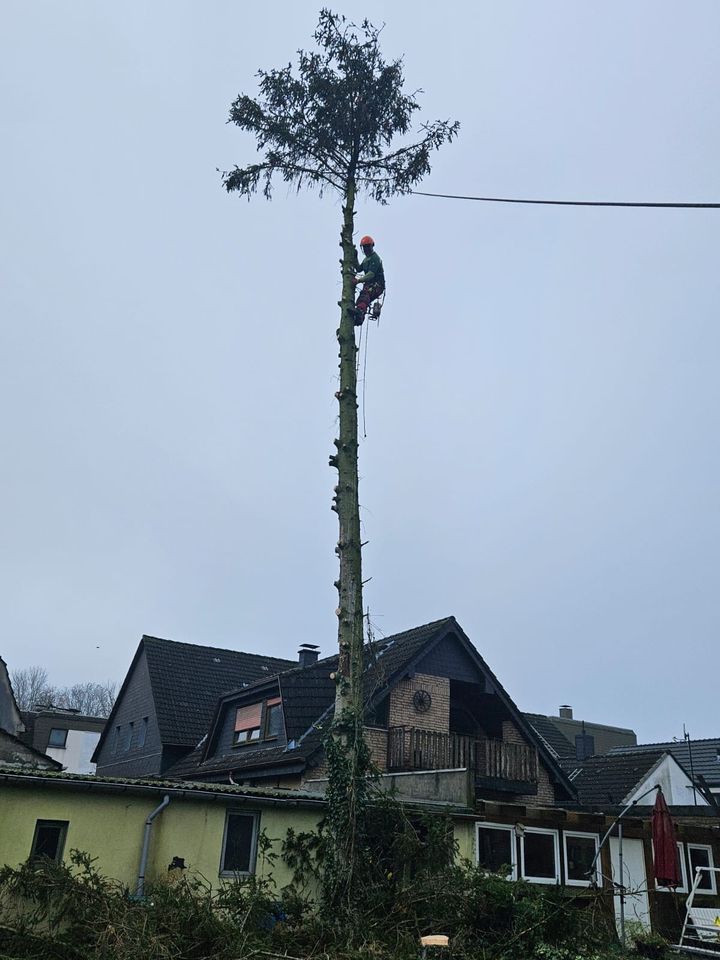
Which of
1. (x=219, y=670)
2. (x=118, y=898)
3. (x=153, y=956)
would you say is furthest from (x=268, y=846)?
(x=219, y=670)

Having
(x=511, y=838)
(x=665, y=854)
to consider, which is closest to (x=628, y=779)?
(x=511, y=838)

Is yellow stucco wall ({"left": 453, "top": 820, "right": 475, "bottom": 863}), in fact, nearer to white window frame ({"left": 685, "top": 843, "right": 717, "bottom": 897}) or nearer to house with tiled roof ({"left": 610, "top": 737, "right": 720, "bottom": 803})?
white window frame ({"left": 685, "top": 843, "right": 717, "bottom": 897})

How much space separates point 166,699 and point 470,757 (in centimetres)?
1168

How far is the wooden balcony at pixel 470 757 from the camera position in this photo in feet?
68.2

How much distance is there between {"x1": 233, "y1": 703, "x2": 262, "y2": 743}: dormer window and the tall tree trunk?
11.7m

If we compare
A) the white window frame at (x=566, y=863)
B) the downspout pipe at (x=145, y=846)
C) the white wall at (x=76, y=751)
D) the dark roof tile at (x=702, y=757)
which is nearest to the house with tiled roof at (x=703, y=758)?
the dark roof tile at (x=702, y=757)

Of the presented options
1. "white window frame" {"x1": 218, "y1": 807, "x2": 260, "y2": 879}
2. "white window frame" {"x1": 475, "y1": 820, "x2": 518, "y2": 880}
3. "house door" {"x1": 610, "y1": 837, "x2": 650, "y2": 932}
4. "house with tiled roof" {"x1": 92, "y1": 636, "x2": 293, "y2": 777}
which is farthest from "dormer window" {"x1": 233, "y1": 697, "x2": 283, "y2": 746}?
"house door" {"x1": 610, "y1": 837, "x2": 650, "y2": 932}

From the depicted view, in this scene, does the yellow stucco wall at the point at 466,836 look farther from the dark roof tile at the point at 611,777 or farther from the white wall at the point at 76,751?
the white wall at the point at 76,751

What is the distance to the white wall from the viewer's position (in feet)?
174

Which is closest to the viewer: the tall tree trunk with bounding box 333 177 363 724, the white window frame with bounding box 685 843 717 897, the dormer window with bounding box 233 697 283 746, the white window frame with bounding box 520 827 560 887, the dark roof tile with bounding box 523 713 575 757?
the tall tree trunk with bounding box 333 177 363 724

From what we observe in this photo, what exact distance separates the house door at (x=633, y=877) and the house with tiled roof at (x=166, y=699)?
14.6m

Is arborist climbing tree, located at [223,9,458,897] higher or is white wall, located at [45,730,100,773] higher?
arborist climbing tree, located at [223,9,458,897]

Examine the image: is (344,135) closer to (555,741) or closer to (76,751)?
(555,741)

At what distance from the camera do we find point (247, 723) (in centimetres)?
2370
